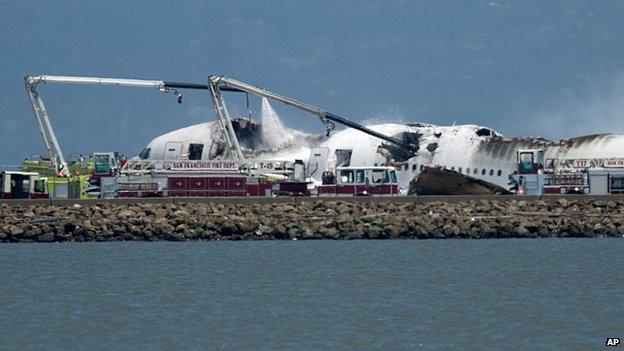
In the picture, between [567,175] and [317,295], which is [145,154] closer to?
[567,175]

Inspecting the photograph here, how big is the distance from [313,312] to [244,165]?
55.7 meters

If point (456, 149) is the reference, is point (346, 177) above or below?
below

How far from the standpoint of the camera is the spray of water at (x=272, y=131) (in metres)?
132

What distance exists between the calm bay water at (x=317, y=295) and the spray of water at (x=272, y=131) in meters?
45.5

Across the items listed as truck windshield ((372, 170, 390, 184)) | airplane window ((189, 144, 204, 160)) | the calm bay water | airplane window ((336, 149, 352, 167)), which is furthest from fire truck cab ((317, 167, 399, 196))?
the calm bay water

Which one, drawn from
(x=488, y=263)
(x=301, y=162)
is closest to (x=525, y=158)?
(x=301, y=162)

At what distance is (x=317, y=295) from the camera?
63.7 meters

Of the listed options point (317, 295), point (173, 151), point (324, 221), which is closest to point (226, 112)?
point (173, 151)

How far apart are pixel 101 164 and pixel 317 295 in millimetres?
54802

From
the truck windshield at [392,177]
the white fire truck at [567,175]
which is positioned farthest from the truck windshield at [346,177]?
the white fire truck at [567,175]

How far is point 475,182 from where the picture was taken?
11325 cm

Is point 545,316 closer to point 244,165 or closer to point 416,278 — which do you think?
point 416,278

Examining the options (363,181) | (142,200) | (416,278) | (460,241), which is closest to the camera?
(416,278)

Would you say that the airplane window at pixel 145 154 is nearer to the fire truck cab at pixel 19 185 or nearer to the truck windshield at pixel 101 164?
the truck windshield at pixel 101 164
